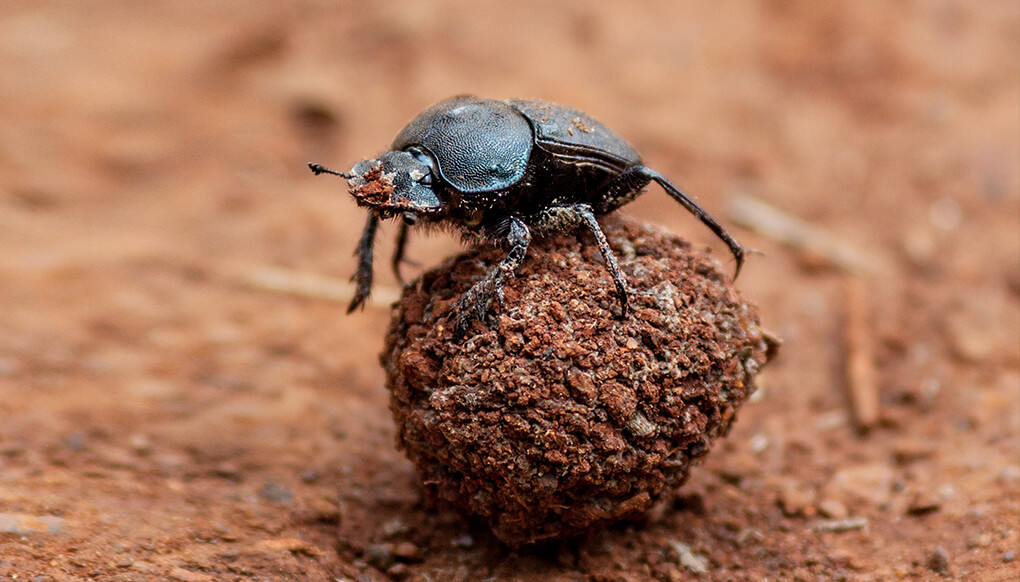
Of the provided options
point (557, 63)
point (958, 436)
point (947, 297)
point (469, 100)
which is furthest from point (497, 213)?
point (557, 63)

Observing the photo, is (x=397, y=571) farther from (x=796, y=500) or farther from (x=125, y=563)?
(x=796, y=500)

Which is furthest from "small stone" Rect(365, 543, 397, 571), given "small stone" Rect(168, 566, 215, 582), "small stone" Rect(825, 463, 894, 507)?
"small stone" Rect(825, 463, 894, 507)

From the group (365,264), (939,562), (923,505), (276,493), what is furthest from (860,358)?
(276,493)

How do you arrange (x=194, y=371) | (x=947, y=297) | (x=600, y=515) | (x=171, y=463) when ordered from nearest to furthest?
1. (x=600, y=515)
2. (x=171, y=463)
3. (x=194, y=371)
4. (x=947, y=297)

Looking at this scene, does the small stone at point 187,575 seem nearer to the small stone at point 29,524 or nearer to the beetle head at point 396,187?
the small stone at point 29,524

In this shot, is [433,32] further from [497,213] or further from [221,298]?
[497,213]

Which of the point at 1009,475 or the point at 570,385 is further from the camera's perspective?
the point at 1009,475
